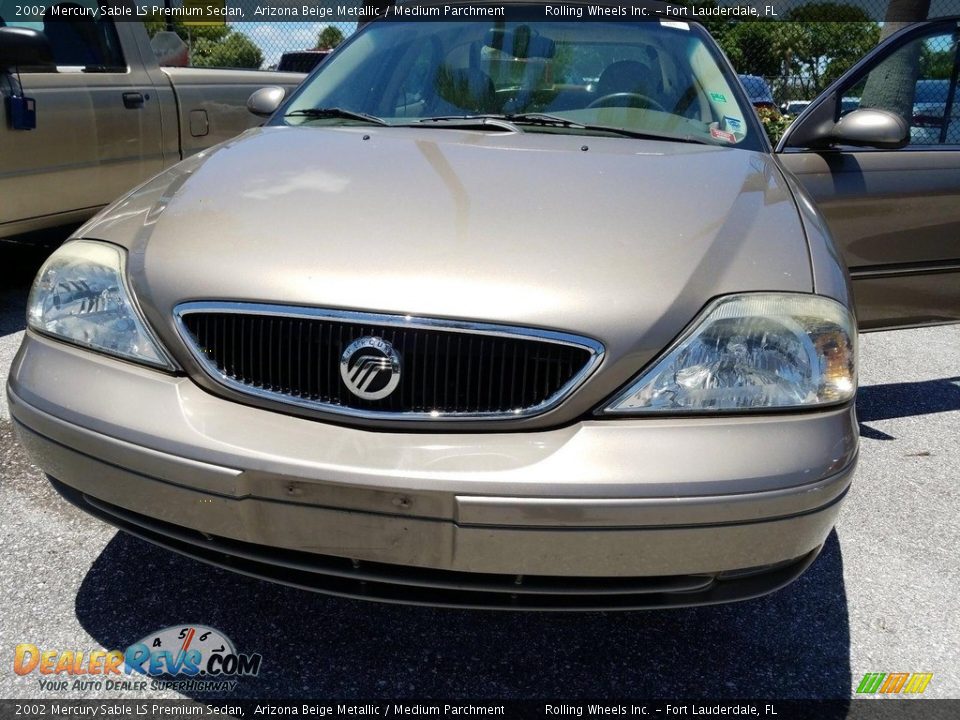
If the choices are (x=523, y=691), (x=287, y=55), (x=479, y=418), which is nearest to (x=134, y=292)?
(x=479, y=418)

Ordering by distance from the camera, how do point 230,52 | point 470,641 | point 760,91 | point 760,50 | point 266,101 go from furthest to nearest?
point 230,52 < point 760,50 < point 760,91 < point 266,101 < point 470,641

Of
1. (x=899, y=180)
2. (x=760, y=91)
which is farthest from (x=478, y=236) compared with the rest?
(x=760, y=91)

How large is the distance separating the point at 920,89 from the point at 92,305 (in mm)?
3083

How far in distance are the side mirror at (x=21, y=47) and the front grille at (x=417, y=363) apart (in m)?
2.85

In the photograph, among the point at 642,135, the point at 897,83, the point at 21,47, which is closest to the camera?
the point at 642,135

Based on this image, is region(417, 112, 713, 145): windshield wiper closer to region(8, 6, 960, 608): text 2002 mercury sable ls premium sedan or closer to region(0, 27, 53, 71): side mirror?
region(8, 6, 960, 608): text 2002 mercury sable ls premium sedan

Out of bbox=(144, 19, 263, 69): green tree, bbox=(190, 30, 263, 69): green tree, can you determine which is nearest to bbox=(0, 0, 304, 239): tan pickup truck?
bbox=(144, 19, 263, 69): green tree

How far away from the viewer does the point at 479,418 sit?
1.64m

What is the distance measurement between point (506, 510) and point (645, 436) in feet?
0.95

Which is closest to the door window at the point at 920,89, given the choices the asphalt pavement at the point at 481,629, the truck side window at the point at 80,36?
the asphalt pavement at the point at 481,629

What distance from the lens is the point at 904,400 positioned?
389cm

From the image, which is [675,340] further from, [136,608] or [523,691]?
[136,608]

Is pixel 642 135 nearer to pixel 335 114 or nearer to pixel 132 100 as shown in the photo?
pixel 335 114

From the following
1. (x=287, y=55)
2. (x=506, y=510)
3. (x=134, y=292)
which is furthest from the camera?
(x=287, y=55)
